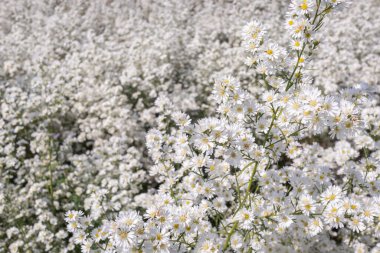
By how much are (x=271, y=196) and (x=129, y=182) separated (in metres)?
3.19

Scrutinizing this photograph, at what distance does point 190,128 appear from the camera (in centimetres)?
314

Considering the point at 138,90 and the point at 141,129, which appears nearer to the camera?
the point at 141,129

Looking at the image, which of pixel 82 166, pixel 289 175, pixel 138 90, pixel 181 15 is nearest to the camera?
pixel 289 175

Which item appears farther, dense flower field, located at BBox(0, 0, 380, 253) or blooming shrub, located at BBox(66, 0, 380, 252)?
dense flower field, located at BBox(0, 0, 380, 253)

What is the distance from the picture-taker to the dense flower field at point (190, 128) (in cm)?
280

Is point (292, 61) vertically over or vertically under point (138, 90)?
over

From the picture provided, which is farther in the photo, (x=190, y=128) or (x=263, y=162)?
(x=263, y=162)

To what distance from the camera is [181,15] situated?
12492 mm

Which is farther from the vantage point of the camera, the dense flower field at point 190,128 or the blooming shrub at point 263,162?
the dense flower field at point 190,128

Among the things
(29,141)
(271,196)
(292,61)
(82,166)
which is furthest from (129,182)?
(292,61)

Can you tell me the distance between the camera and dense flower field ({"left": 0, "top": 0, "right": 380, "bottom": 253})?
2.80m

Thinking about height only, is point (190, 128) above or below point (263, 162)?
above

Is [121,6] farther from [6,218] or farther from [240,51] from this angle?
[6,218]

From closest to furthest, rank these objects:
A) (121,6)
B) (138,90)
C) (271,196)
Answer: (271,196) < (138,90) < (121,6)
